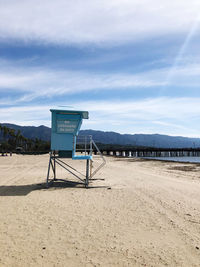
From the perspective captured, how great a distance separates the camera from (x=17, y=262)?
495cm

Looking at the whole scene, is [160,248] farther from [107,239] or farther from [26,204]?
[26,204]

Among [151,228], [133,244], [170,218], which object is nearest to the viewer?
[133,244]

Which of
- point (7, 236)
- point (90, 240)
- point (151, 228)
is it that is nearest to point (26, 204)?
point (7, 236)

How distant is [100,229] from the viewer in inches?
271

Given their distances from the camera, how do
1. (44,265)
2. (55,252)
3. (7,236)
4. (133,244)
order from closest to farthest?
(44,265) < (55,252) < (133,244) < (7,236)

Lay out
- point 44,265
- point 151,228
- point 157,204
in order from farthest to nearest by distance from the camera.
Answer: point 157,204, point 151,228, point 44,265

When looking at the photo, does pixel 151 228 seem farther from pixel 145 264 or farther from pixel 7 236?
pixel 7 236

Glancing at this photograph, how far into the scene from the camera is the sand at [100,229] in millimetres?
5176

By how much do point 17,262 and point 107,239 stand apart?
2.44 m

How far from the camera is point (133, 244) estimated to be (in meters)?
5.86

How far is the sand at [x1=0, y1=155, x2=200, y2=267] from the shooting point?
5.18 m

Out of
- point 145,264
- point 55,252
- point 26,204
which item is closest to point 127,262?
point 145,264

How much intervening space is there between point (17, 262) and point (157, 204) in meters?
6.60

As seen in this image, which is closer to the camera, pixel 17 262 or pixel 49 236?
pixel 17 262
